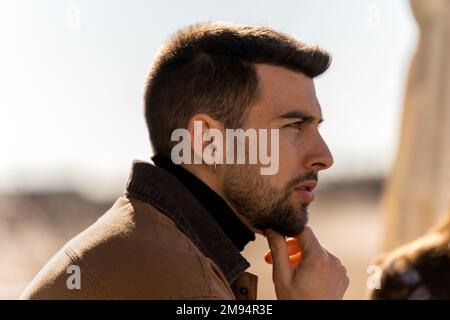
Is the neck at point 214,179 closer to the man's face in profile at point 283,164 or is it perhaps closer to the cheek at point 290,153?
the man's face in profile at point 283,164

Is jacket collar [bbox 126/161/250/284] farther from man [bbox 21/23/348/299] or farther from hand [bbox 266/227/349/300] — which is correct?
hand [bbox 266/227/349/300]

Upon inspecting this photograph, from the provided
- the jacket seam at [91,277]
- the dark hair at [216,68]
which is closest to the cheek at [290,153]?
the dark hair at [216,68]

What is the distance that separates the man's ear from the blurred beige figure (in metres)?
2.60

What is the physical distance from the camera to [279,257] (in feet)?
7.06

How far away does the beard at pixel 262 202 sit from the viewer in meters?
2.24

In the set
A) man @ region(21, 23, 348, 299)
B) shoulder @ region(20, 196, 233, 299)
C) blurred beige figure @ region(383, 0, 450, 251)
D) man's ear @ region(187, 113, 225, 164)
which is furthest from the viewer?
blurred beige figure @ region(383, 0, 450, 251)

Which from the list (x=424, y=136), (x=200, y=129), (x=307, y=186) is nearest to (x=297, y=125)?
(x=307, y=186)

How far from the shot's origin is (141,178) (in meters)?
2.08

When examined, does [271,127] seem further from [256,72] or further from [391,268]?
[391,268]

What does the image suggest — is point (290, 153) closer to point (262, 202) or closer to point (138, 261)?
Result: point (262, 202)

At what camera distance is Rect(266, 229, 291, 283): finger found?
2109 mm

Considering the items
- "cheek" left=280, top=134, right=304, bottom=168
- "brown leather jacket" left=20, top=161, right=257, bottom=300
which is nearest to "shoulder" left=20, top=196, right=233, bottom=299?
"brown leather jacket" left=20, top=161, right=257, bottom=300

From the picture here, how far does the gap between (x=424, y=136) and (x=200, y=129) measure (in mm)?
2701
